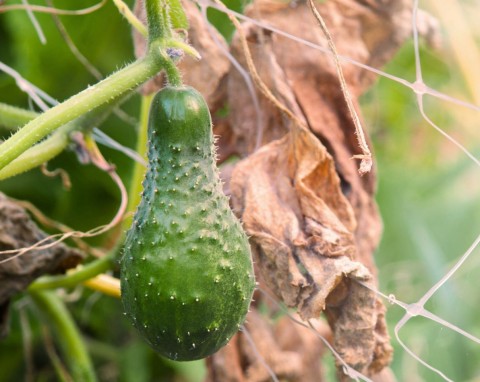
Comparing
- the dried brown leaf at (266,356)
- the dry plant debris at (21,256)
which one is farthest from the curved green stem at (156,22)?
the dried brown leaf at (266,356)

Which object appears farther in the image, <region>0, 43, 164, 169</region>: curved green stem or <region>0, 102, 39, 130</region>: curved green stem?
<region>0, 102, 39, 130</region>: curved green stem

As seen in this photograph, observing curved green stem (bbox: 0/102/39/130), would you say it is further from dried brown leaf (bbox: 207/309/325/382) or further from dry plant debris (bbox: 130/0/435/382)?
dried brown leaf (bbox: 207/309/325/382)

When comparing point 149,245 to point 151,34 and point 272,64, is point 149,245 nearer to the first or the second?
point 151,34

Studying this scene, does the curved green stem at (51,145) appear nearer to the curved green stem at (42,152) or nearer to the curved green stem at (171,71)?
the curved green stem at (42,152)

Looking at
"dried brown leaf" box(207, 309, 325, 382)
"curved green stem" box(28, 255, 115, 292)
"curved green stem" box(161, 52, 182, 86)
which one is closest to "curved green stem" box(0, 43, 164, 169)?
"curved green stem" box(161, 52, 182, 86)

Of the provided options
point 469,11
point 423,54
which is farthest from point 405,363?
point 469,11

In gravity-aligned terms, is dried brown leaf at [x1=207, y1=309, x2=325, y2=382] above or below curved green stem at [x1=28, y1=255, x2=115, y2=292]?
below
